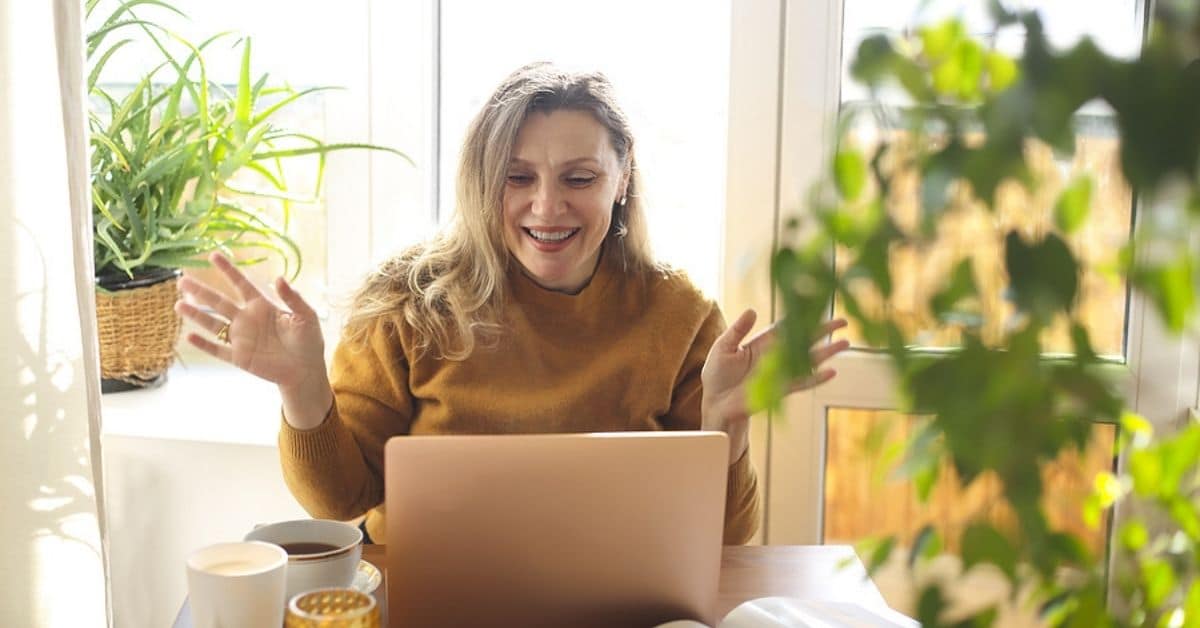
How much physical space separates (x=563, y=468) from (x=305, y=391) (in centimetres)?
61

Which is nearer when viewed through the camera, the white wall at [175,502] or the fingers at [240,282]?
the fingers at [240,282]

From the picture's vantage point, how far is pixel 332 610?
1047 mm

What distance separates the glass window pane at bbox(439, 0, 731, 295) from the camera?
2.25m

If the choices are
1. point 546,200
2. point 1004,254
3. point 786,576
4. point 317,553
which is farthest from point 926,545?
point 546,200

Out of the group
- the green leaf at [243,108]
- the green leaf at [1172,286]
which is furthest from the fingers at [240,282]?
the green leaf at [1172,286]

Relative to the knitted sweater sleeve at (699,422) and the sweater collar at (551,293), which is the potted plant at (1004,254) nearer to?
the knitted sweater sleeve at (699,422)

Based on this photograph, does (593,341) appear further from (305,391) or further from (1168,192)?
(1168,192)

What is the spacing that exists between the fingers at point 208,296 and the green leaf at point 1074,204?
4.02ft

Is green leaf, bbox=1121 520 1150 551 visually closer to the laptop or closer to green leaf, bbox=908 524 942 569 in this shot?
green leaf, bbox=908 524 942 569

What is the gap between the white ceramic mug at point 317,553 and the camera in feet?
3.75

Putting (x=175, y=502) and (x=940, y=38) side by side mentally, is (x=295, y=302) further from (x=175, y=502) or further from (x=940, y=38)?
(x=940, y=38)

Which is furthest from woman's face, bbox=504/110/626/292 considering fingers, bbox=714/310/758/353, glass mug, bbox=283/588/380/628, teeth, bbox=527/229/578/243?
glass mug, bbox=283/588/380/628

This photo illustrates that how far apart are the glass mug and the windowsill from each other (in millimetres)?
1054

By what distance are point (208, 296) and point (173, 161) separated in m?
0.71
